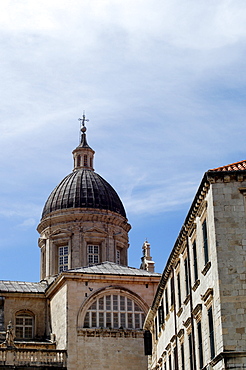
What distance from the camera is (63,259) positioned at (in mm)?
59750

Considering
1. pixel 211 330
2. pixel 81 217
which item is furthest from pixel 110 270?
pixel 211 330

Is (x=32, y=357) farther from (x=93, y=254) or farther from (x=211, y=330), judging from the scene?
(x=211, y=330)

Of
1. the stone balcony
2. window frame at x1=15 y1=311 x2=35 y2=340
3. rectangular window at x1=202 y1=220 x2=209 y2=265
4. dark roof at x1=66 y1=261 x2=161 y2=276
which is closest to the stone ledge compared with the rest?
the stone balcony

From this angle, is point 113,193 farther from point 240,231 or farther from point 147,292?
point 240,231

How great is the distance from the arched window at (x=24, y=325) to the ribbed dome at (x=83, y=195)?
10.3m

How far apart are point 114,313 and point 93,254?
10728mm

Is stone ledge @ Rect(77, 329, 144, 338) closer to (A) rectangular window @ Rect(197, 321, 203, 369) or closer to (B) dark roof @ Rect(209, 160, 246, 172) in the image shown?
(A) rectangular window @ Rect(197, 321, 203, 369)

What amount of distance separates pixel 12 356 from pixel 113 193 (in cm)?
2125

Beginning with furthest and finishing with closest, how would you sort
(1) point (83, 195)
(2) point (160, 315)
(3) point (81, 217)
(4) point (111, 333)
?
1. (1) point (83, 195)
2. (3) point (81, 217)
3. (4) point (111, 333)
4. (2) point (160, 315)

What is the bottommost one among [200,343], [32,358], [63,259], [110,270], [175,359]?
[200,343]

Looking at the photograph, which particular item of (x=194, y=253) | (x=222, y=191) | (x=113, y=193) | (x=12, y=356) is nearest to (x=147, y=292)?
(x=12, y=356)

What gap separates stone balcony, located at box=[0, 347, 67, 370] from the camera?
45938mm

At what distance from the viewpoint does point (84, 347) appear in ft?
156

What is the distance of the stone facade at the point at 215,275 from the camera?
74.6 ft
